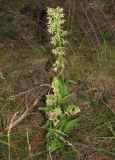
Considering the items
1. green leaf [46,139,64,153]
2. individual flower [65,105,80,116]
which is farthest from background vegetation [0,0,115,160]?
individual flower [65,105,80,116]

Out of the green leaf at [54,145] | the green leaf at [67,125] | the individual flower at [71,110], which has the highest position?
the individual flower at [71,110]

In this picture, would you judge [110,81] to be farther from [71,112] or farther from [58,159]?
[58,159]

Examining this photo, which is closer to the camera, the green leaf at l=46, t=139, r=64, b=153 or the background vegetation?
the green leaf at l=46, t=139, r=64, b=153

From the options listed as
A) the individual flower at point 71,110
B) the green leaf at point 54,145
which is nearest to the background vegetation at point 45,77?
the green leaf at point 54,145

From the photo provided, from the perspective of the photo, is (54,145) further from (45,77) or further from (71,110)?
(45,77)

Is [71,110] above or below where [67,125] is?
above

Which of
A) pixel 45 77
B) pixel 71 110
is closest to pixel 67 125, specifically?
pixel 71 110

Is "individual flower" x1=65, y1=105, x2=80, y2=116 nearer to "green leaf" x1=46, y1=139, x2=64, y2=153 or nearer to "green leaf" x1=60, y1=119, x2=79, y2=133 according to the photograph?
"green leaf" x1=60, y1=119, x2=79, y2=133

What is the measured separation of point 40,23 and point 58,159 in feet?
7.60

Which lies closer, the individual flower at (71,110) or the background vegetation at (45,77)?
the individual flower at (71,110)

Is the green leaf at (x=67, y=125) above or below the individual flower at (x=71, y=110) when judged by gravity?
below

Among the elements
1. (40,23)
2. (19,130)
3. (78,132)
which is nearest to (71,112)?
(78,132)

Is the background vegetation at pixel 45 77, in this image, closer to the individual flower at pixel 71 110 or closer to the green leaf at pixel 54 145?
the green leaf at pixel 54 145

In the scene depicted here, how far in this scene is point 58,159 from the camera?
3424 millimetres
